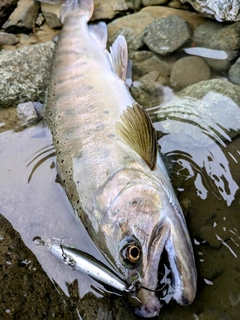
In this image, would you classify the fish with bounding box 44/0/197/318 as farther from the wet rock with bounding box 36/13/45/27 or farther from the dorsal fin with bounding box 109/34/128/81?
the wet rock with bounding box 36/13/45/27

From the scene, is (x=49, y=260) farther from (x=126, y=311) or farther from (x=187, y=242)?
(x=187, y=242)

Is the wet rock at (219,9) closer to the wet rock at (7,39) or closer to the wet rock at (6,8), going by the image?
the wet rock at (7,39)

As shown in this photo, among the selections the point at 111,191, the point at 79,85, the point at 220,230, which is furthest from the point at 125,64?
the point at 220,230

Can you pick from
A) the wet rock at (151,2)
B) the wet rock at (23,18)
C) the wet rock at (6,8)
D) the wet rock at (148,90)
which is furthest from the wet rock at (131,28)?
the wet rock at (6,8)

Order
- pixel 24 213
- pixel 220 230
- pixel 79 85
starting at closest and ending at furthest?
pixel 220 230, pixel 24 213, pixel 79 85

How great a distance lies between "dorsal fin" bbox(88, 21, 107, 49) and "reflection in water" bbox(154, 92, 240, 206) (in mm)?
1342

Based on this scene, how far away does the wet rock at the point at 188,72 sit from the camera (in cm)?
427

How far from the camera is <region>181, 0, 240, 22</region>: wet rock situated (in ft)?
13.9

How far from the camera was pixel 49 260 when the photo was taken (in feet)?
10.5

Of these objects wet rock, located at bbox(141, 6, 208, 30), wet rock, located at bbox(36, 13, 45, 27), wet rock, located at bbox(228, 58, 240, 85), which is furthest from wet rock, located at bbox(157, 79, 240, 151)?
wet rock, located at bbox(36, 13, 45, 27)

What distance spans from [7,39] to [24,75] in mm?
1039

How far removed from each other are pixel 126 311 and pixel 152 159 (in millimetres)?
1249

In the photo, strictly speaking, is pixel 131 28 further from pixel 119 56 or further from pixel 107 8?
pixel 119 56

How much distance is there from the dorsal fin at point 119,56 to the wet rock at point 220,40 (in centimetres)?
91
